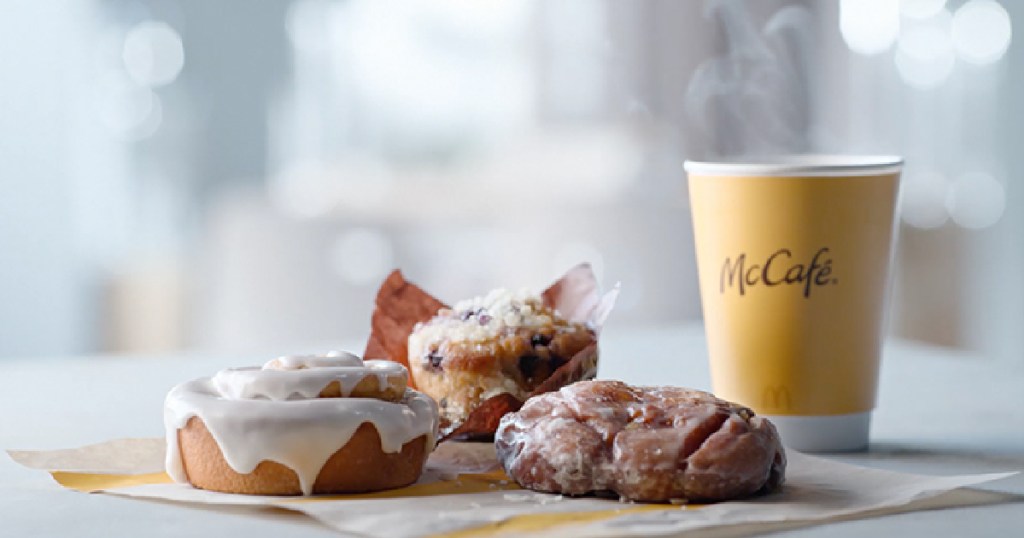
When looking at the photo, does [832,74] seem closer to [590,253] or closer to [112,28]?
[590,253]

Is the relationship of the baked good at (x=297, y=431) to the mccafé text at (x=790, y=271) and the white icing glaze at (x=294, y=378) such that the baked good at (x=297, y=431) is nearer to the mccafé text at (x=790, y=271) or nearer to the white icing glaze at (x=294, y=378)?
the white icing glaze at (x=294, y=378)

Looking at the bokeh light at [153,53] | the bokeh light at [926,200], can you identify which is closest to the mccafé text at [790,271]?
the bokeh light at [926,200]

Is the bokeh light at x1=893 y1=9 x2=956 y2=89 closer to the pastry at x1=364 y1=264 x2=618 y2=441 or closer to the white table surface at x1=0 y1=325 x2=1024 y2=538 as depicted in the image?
the white table surface at x1=0 y1=325 x2=1024 y2=538

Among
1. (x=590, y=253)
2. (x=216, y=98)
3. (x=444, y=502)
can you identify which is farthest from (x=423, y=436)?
(x=216, y=98)

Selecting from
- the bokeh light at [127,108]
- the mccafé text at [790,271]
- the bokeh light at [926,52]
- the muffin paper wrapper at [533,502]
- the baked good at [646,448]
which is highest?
the bokeh light at [926,52]

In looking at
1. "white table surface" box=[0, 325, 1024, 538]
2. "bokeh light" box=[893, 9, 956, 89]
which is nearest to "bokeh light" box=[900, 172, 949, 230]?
"bokeh light" box=[893, 9, 956, 89]

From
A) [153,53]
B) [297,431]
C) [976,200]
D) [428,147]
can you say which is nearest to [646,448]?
[297,431]
